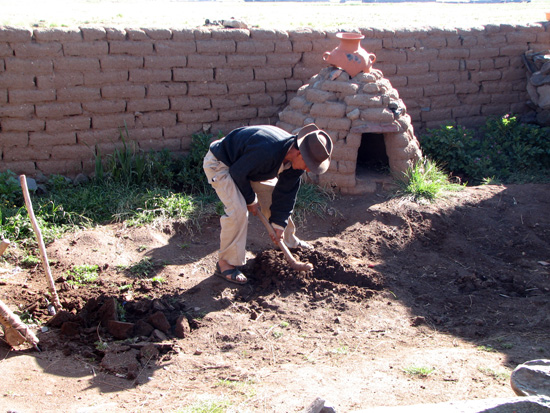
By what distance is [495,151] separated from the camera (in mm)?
7551

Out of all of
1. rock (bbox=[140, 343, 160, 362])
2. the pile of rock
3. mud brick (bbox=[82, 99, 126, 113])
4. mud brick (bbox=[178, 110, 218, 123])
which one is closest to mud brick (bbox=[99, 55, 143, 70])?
mud brick (bbox=[82, 99, 126, 113])

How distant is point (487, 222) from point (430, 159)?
1401mm

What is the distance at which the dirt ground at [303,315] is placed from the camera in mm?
3361

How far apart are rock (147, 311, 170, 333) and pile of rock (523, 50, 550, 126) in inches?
250

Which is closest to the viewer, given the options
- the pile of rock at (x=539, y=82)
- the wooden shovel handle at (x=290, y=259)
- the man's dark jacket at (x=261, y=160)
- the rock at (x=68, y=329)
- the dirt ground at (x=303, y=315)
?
the dirt ground at (x=303, y=315)

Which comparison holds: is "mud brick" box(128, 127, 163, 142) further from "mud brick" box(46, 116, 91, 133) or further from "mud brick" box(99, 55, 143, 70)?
"mud brick" box(99, 55, 143, 70)

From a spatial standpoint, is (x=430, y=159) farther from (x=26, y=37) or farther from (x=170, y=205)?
(x=26, y=37)

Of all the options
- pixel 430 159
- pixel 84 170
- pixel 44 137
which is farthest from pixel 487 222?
pixel 44 137

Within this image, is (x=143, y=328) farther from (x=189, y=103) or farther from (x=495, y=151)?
(x=495, y=151)

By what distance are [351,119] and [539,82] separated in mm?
3506

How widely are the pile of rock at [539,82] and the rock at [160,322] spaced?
20.9ft

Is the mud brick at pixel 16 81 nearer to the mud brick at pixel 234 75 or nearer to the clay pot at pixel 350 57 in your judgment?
the mud brick at pixel 234 75

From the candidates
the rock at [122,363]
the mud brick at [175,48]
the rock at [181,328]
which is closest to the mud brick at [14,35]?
the mud brick at [175,48]

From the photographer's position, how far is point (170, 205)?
18.9 ft
